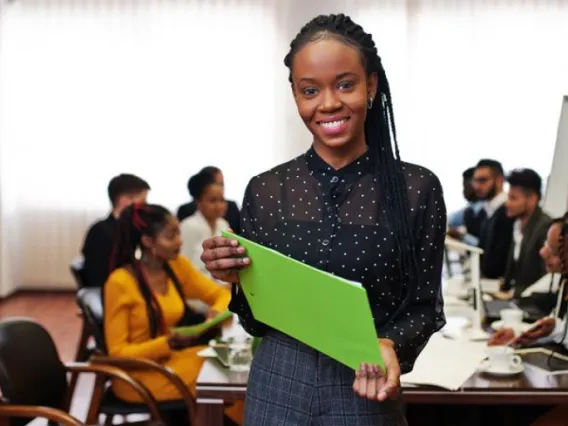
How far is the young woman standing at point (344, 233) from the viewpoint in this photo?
1575mm

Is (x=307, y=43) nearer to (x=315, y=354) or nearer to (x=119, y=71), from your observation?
(x=315, y=354)

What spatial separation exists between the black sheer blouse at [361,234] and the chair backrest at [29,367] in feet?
5.06

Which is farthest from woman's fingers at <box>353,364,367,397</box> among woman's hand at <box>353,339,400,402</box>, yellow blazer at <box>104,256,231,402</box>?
yellow blazer at <box>104,256,231,402</box>

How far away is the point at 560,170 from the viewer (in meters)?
3.88

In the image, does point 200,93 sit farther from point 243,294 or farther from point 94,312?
point 243,294

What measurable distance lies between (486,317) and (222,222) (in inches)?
84.0

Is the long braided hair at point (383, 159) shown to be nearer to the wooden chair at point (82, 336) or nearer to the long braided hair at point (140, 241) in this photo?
the long braided hair at point (140, 241)

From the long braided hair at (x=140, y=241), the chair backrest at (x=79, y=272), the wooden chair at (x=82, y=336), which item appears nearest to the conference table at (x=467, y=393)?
the long braided hair at (x=140, y=241)

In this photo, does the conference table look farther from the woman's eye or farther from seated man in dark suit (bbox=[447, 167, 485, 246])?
seated man in dark suit (bbox=[447, 167, 485, 246])

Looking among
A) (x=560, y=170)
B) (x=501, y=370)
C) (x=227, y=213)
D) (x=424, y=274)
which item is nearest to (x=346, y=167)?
(x=424, y=274)

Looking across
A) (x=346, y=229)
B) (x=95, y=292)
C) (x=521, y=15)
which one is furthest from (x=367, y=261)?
(x=521, y=15)

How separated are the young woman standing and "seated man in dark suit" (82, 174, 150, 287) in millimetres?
3008

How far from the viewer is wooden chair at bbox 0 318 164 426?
9.41ft

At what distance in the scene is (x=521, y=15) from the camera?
8.42m
